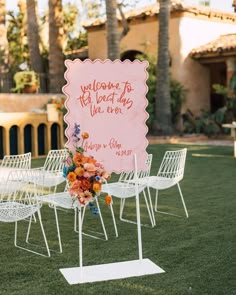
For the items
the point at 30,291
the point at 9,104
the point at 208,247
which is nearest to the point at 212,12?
the point at 9,104

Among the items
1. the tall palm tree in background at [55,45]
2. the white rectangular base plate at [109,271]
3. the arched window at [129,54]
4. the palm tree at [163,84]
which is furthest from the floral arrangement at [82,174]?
the arched window at [129,54]

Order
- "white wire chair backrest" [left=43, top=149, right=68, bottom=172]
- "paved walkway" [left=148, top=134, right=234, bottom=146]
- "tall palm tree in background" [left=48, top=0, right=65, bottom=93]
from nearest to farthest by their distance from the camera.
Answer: "white wire chair backrest" [left=43, top=149, right=68, bottom=172] < "paved walkway" [left=148, top=134, right=234, bottom=146] < "tall palm tree in background" [left=48, top=0, right=65, bottom=93]

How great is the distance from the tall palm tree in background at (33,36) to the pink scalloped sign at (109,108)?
52.4ft

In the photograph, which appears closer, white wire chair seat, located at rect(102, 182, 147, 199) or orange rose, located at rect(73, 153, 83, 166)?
orange rose, located at rect(73, 153, 83, 166)

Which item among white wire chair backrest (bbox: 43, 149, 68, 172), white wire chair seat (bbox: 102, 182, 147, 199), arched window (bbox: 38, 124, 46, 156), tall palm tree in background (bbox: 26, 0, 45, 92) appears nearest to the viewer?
white wire chair seat (bbox: 102, 182, 147, 199)

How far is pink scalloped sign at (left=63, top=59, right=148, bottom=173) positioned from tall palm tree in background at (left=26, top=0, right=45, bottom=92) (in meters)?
16.0

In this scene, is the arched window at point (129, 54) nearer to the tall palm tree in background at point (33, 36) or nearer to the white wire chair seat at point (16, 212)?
the tall palm tree in background at point (33, 36)

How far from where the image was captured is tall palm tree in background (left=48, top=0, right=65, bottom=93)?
20531 mm

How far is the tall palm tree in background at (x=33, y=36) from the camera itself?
67.7 ft

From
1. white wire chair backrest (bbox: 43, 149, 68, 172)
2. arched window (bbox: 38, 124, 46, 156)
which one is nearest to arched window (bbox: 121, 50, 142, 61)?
arched window (bbox: 38, 124, 46, 156)

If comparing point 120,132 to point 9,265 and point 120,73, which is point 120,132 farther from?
point 9,265

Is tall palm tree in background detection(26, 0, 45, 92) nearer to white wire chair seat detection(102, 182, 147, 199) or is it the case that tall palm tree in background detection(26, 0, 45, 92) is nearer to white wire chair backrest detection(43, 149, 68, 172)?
white wire chair backrest detection(43, 149, 68, 172)

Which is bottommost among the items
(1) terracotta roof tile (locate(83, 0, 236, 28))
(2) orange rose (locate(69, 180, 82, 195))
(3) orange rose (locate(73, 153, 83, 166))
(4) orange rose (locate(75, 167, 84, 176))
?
(2) orange rose (locate(69, 180, 82, 195))

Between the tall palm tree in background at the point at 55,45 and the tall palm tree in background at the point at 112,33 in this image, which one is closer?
the tall palm tree in background at the point at 112,33
